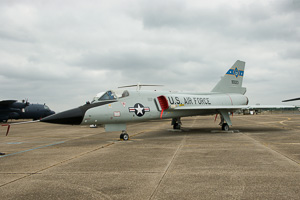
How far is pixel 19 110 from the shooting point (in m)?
38.4

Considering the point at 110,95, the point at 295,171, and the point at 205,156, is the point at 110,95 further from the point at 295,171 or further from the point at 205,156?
the point at 295,171

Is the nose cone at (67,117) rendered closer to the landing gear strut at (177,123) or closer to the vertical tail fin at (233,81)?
the landing gear strut at (177,123)

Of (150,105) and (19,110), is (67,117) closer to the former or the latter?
(150,105)

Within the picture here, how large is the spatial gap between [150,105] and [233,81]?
851 centimetres

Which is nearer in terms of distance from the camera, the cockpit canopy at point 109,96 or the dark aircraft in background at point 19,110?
the cockpit canopy at point 109,96

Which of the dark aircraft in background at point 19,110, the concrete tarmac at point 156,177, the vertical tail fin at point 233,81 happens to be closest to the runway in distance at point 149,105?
the vertical tail fin at point 233,81

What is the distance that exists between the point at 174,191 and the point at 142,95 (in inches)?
373

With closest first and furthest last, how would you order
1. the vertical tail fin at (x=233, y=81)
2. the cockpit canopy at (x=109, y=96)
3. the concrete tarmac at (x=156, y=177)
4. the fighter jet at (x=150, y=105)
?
the concrete tarmac at (x=156, y=177)
the fighter jet at (x=150, y=105)
the cockpit canopy at (x=109, y=96)
the vertical tail fin at (x=233, y=81)

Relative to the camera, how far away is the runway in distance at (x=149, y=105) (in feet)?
36.2

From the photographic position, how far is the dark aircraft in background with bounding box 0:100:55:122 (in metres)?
37.4

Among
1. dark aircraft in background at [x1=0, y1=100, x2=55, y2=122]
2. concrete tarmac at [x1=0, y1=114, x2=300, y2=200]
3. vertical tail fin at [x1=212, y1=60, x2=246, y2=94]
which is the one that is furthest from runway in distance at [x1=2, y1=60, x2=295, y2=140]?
dark aircraft in background at [x1=0, y1=100, x2=55, y2=122]

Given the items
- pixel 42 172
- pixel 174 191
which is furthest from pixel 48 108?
pixel 174 191

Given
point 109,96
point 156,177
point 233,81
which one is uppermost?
point 233,81

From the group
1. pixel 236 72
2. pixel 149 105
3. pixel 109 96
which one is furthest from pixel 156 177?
pixel 236 72
